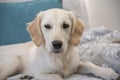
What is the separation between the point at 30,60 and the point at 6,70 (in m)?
0.16

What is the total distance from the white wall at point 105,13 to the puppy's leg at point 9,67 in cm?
135

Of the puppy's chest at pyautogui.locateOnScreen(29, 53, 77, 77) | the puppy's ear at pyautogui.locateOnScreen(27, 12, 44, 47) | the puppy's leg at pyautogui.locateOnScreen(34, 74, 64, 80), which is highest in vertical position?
the puppy's ear at pyautogui.locateOnScreen(27, 12, 44, 47)

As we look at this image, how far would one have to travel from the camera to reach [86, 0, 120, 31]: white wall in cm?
282

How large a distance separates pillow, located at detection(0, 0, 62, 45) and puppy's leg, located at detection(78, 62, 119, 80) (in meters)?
0.70

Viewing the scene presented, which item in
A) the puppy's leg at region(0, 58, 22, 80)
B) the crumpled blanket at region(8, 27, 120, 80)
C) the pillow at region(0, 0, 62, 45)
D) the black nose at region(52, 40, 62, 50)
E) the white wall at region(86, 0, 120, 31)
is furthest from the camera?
the white wall at region(86, 0, 120, 31)

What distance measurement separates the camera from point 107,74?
147 centimetres

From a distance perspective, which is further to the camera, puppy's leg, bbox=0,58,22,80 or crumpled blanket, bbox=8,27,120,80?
puppy's leg, bbox=0,58,22,80

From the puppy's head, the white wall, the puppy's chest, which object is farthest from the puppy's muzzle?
the white wall

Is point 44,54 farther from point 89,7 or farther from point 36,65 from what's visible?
point 89,7

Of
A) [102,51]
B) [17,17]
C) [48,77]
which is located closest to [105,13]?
[17,17]

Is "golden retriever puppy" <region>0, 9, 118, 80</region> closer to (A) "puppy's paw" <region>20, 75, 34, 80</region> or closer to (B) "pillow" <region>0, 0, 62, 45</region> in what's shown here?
(A) "puppy's paw" <region>20, 75, 34, 80</region>

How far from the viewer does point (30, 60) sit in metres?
1.65

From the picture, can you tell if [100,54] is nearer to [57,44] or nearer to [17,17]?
[57,44]

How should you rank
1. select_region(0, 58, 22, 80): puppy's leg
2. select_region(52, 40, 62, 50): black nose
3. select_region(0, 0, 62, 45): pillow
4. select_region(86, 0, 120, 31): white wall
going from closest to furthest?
select_region(52, 40, 62, 50): black nose, select_region(0, 58, 22, 80): puppy's leg, select_region(0, 0, 62, 45): pillow, select_region(86, 0, 120, 31): white wall
